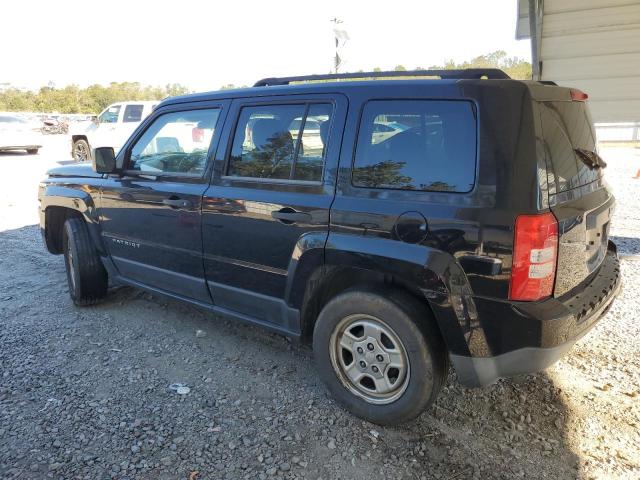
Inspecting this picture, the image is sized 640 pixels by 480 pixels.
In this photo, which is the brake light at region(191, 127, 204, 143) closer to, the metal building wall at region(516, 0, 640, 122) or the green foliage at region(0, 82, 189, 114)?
the metal building wall at region(516, 0, 640, 122)

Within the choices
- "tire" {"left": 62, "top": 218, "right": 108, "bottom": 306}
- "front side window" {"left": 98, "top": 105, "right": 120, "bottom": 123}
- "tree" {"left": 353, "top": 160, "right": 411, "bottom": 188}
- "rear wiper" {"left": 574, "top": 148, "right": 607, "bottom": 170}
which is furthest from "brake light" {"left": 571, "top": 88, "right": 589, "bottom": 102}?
"front side window" {"left": 98, "top": 105, "right": 120, "bottom": 123}

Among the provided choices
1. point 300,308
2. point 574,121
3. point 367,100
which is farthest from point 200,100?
point 574,121

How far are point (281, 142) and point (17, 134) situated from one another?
18406mm

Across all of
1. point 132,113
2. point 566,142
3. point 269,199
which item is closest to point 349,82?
point 269,199

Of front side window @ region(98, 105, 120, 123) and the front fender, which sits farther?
Answer: front side window @ region(98, 105, 120, 123)

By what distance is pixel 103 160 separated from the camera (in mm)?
3770

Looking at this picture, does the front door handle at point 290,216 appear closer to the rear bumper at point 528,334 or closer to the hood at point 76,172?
the rear bumper at point 528,334

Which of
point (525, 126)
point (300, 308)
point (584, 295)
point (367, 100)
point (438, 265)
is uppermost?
point (367, 100)

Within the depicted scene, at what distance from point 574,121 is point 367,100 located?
1117 millimetres

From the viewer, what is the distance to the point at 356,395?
109 inches

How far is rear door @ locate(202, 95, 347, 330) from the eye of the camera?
2750mm

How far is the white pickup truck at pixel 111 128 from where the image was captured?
14.5 meters

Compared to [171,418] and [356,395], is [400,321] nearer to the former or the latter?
[356,395]

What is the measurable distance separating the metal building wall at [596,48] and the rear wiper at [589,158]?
528 cm
